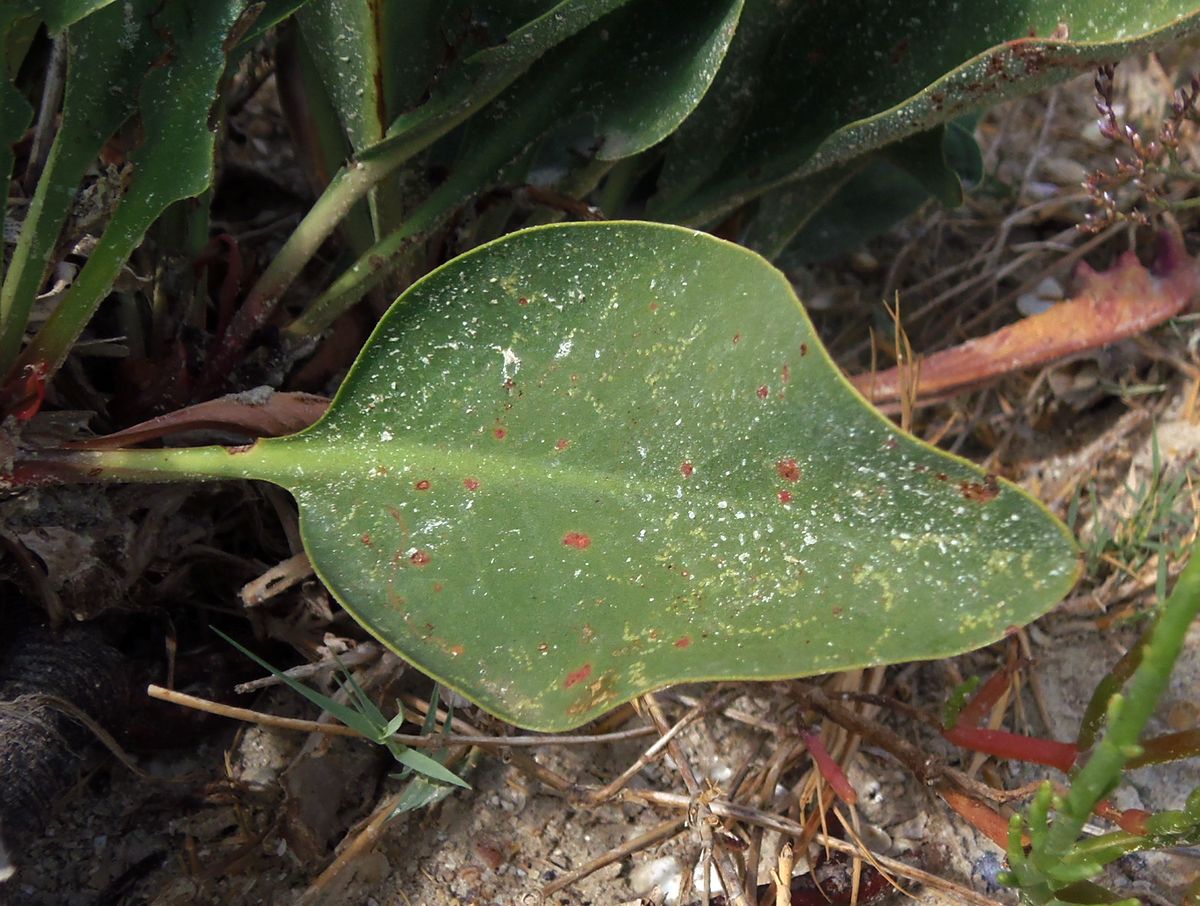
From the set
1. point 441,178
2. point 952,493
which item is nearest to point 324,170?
point 441,178

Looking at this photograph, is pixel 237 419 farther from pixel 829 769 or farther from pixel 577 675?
pixel 829 769

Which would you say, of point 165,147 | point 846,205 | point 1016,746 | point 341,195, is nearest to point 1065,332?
point 846,205

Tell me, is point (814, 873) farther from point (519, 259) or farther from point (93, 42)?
point (93, 42)

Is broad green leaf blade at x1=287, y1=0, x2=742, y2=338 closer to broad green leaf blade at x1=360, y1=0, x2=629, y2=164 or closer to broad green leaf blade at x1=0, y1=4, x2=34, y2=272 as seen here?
broad green leaf blade at x1=360, y1=0, x2=629, y2=164

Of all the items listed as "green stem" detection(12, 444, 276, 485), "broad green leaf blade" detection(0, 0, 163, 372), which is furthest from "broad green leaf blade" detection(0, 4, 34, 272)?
"green stem" detection(12, 444, 276, 485)

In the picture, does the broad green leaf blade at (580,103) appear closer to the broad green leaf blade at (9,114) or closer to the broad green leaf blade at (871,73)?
the broad green leaf blade at (871,73)

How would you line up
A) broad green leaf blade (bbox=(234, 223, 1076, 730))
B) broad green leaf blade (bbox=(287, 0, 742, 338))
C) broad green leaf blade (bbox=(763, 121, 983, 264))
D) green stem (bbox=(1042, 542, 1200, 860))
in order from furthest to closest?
1. broad green leaf blade (bbox=(763, 121, 983, 264))
2. broad green leaf blade (bbox=(287, 0, 742, 338))
3. broad green leaf blade (bbox=(234, 223, 1076, 730))
4. green stem (bbox=(1042, 542, 1200, 860))
